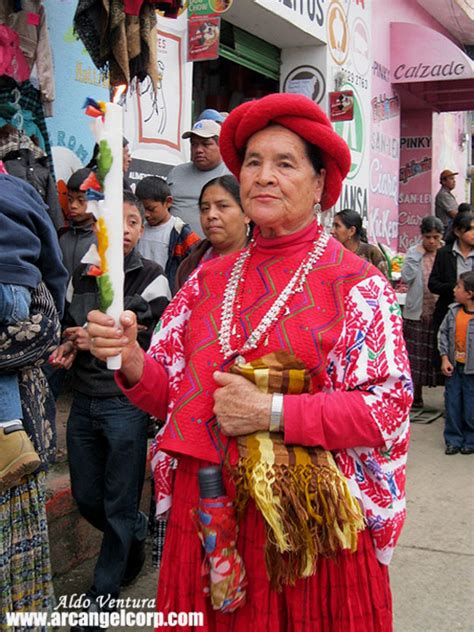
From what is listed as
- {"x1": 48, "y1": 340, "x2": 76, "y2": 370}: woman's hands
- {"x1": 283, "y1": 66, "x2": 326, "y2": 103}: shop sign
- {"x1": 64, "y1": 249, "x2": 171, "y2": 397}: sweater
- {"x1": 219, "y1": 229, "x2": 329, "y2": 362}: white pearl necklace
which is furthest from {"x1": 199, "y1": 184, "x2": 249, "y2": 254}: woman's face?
{"x1": 283, "y1": 66, "x2": 326, "y2": 103}: shop sign

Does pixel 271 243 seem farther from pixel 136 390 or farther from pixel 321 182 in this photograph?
pixel 136 390

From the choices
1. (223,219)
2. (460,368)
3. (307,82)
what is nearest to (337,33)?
(307,82)

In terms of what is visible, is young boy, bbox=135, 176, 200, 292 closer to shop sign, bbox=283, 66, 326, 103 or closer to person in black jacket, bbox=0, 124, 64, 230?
person in black jacket, bbox=0, 124, 64, 230

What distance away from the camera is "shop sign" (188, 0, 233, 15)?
22.0 ft

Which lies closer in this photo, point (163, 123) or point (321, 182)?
point (321, 182)

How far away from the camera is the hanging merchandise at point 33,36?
4.77 metres

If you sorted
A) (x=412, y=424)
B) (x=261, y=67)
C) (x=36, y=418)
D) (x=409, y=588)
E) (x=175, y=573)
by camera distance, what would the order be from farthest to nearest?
(x=261, y=67) → (x=412, y=424) → (x=409, y=588) → (x=36, y=418) → (x=175, y=573)

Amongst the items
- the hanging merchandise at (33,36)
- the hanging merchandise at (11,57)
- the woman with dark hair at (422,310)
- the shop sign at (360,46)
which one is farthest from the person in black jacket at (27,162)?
the shop sign at (360,46)

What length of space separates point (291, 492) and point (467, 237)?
581 cm

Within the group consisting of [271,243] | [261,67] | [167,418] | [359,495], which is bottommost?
[359,495]

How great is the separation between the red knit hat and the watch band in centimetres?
67

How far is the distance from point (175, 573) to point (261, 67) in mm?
8537

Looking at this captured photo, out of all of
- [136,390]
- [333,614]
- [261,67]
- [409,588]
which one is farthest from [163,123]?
[333,614]

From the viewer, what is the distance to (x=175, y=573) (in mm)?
2121
